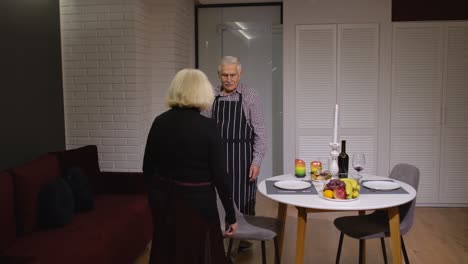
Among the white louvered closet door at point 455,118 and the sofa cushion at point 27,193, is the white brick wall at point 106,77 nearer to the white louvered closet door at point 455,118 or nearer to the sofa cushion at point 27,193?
the sofa cushion at point 27,193

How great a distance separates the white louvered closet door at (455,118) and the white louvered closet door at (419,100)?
0.23ft

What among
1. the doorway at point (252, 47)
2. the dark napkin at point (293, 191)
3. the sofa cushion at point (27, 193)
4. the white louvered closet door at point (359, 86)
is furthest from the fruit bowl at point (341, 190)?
the doorway at point (252, 47)

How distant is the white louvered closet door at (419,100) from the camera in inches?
209

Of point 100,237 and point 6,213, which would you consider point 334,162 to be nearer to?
point 100,237

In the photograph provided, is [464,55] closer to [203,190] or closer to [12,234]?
[203,190]

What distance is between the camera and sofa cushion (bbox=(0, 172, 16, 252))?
2.97 meters

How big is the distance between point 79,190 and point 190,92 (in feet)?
5.11

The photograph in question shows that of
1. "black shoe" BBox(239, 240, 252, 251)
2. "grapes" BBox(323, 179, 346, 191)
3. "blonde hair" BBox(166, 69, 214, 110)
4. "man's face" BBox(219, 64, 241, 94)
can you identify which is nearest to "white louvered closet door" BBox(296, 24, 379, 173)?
"black shoe" BBox(239, 240, 252, 251)

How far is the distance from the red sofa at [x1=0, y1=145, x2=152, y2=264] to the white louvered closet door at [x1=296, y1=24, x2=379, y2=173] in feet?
6.75

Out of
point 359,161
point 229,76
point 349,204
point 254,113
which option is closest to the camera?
point 349,204

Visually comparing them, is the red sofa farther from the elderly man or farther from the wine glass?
the wine glass

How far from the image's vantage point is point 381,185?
3.16 metres

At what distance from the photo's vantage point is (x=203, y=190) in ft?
8.31

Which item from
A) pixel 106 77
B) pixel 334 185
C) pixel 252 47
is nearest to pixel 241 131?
pixel 334 185
